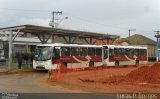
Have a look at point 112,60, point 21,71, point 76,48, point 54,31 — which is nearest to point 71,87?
point 21,71

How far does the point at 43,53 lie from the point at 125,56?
15366 millimetres

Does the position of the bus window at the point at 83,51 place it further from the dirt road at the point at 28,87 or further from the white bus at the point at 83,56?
the dirt road at the point at 28,87

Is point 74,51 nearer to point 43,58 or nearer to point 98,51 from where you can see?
point 43,58

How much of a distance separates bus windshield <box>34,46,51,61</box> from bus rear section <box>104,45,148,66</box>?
10.7 metres

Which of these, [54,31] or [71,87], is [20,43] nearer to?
[54,31]

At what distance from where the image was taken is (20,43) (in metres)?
84.1

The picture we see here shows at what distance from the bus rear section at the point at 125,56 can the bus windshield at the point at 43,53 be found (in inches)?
421

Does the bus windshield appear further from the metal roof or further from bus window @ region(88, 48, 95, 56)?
bus window @ region(88, 48, 95, 56)

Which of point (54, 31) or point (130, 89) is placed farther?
point (54, 31)

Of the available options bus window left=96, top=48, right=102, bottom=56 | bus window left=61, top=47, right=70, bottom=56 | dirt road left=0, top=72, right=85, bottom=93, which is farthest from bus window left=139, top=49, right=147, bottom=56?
dirt road left=0, top=72, right=85, bottom=93

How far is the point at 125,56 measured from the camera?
51156 millimetres

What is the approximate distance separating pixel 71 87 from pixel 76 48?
17795 mm

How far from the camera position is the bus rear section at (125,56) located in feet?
159

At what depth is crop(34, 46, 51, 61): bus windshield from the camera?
38531 millimetres
